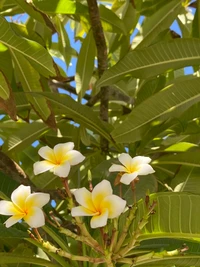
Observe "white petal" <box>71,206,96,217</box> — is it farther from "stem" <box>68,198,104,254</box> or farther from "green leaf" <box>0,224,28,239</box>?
"green leaf" <box>0,224,28,239</box>

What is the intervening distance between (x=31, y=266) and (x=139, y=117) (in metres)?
0.36

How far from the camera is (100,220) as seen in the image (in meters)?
0.63

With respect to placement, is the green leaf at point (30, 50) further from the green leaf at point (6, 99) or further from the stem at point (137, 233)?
the stem at point (137, 233)

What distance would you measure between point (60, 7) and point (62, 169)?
567 millimetres

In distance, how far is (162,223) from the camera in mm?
728

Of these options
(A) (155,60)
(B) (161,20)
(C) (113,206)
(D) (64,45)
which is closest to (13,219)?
(C) (113,206)

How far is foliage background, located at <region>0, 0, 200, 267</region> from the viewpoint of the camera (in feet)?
2.65

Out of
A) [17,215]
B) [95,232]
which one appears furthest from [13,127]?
[17,215]

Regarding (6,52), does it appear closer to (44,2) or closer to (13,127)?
(44,2)

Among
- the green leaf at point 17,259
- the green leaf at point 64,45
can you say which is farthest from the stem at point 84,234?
the green leaf at point 64,45

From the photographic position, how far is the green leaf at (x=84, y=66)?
131 centimetres

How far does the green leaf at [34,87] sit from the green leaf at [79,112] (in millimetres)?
27

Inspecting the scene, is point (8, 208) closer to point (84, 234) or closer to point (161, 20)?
point (84, 234)

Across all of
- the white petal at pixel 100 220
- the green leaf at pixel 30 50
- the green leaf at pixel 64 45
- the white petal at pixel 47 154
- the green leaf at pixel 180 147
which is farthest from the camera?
the green leaf at pixel 64 45
